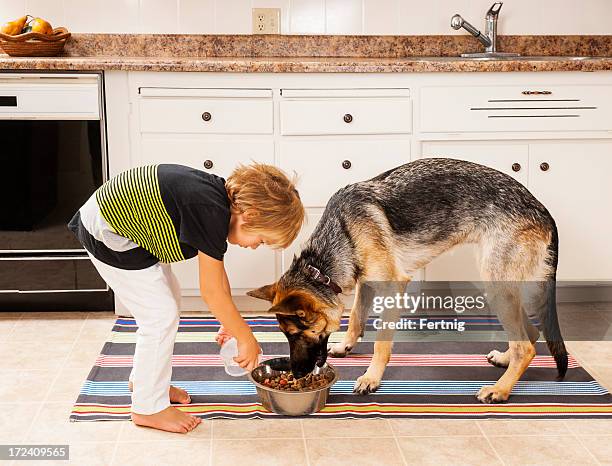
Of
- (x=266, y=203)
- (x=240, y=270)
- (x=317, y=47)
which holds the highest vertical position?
(x=317, y=47)

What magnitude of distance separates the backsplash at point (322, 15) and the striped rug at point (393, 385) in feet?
5.01

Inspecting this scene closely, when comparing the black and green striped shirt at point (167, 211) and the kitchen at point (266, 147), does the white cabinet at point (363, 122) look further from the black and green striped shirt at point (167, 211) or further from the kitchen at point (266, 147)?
the black and green striped shirt at point (167, 211)

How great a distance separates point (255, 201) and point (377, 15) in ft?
6.91

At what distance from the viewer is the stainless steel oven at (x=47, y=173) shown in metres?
3.26

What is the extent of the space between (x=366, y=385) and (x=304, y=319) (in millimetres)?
420

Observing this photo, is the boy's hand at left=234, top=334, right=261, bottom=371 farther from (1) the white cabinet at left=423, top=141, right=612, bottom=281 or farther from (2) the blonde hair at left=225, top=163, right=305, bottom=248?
(1) the white cabinet at left=423, top=141, right=612, bottom=281

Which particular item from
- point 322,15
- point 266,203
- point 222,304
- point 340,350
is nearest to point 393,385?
point 340,350

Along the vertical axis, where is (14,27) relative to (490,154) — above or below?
above

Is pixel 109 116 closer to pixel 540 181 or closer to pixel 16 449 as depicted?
pixel 16 449

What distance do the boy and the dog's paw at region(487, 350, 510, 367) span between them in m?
1.07

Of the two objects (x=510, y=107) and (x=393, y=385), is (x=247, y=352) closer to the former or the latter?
(x=393, y=385)

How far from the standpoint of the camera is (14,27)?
3488 millimetres

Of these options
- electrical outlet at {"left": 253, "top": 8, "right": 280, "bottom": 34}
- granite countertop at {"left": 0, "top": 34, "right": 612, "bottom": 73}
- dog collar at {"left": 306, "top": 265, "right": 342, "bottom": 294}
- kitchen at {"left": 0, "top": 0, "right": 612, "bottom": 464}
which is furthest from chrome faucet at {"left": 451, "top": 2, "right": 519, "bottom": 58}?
dog collar at {"left": 306, "top": 265, "right": 342, "bottom": 294}

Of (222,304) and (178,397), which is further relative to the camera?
(178,397)
